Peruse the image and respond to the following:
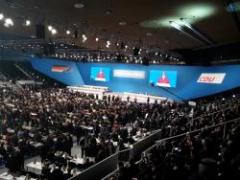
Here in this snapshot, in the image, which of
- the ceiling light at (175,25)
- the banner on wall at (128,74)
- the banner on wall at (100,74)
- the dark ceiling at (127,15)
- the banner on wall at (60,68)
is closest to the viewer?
Answer: the dark ceiling at (127,15)

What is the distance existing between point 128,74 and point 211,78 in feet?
28.7

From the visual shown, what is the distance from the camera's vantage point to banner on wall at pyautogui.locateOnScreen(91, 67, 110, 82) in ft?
102

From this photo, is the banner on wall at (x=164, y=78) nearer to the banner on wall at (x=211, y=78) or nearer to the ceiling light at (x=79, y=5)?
the banner on wall at (x=211, y=78)

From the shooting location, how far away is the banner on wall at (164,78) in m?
27.1

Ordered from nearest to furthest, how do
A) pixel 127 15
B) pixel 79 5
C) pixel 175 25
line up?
pixel 79 5 < pixel 127 15 < pixel 175 25

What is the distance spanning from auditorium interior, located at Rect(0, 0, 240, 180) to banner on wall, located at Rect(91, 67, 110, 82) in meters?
0.10

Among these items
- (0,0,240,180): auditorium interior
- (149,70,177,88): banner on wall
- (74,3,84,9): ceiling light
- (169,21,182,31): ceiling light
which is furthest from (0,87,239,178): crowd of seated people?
(74,3,84,9): ceiling light

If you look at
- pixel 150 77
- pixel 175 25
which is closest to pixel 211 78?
pixel 150 77

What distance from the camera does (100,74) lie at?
104 feet

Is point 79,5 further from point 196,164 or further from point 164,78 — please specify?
point 164,78

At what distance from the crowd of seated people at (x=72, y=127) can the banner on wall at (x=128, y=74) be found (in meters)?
6.01

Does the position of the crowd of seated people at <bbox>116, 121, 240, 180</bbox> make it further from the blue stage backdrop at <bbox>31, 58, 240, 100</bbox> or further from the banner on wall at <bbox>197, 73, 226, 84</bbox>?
the blue stage backdrop at <bbox>31, 58, 240, 100</bbox>

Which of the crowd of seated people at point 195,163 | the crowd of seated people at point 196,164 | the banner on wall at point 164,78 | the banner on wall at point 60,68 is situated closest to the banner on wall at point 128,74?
the banner on wall at point 164,78

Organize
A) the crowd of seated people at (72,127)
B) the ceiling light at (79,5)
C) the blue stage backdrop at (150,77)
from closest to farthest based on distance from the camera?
the ceiling light at (79,5) → the crowd of seated people at (72,127) → the blue stage backdrop at (150,77)
